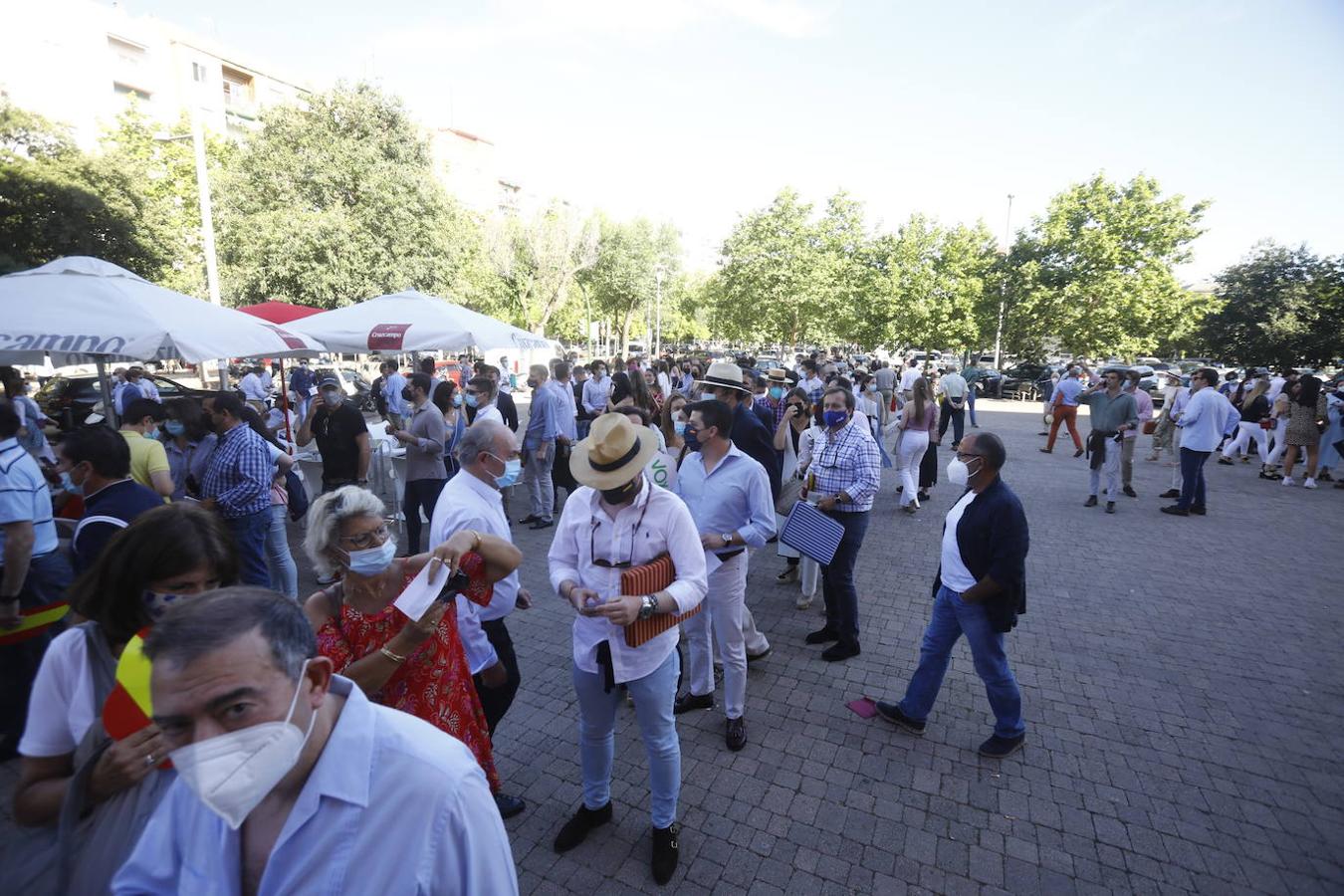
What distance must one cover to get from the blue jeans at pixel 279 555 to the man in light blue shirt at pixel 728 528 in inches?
143

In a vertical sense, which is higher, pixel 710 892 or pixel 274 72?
pixel 274 72

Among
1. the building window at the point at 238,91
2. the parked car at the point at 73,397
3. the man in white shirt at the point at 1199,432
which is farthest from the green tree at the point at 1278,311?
the building window at the point at 238,91

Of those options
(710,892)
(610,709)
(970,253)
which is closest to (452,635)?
(610,709)

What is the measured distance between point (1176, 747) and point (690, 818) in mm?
3152

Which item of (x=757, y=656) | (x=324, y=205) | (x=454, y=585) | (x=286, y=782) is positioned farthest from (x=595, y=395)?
(x=324, y=205)

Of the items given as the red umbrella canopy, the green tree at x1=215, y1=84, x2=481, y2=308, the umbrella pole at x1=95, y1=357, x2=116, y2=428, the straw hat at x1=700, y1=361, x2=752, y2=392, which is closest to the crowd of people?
the straw hat at x1=700, y1=361, x2=752, y2=392

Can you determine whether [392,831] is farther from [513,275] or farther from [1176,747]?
[513,275]

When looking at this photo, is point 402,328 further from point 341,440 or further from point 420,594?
point 420,594

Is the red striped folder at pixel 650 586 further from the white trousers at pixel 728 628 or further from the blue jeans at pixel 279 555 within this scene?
the blue jeans at pixel 279 555

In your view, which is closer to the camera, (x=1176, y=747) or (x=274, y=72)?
(x=1176, y=747)

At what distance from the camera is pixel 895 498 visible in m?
10.4

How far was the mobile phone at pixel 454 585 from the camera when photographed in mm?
2307

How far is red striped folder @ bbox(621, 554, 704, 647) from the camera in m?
2.71

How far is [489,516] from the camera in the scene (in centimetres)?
311
